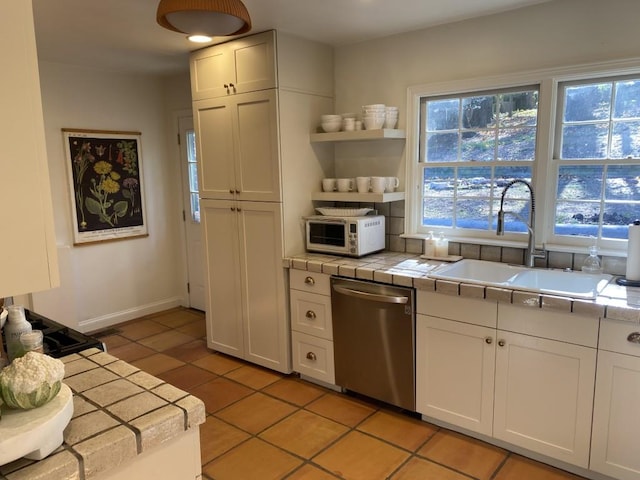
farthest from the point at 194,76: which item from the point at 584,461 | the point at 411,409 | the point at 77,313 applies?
the point at 584,461

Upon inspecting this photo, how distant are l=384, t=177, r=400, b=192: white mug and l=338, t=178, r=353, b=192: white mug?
0.89 ft

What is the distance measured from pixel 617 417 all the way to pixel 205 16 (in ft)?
8.14

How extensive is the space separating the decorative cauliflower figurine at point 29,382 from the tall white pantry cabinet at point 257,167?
2197mm

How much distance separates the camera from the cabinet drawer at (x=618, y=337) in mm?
1985

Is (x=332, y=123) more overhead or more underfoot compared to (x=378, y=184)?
more overhead

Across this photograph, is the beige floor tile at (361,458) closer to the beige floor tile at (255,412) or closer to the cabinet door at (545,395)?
the beige floor tile at (255,412)

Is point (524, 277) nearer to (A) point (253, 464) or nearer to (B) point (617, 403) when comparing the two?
(B) point (617, 403)

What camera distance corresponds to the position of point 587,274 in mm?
2498

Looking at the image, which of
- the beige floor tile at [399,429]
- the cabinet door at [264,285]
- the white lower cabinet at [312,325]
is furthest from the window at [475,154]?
the beige floor tile at [399,429]

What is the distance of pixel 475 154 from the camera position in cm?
302

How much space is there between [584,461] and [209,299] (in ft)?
8.87

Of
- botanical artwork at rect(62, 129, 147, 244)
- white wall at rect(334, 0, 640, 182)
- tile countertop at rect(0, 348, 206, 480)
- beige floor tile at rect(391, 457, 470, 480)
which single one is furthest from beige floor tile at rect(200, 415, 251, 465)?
botanical artwork at rect(62, 129, 147, 244)

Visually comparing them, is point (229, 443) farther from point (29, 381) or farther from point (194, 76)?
point (194, 76)

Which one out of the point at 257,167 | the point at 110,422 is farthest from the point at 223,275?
the point at 110,422
